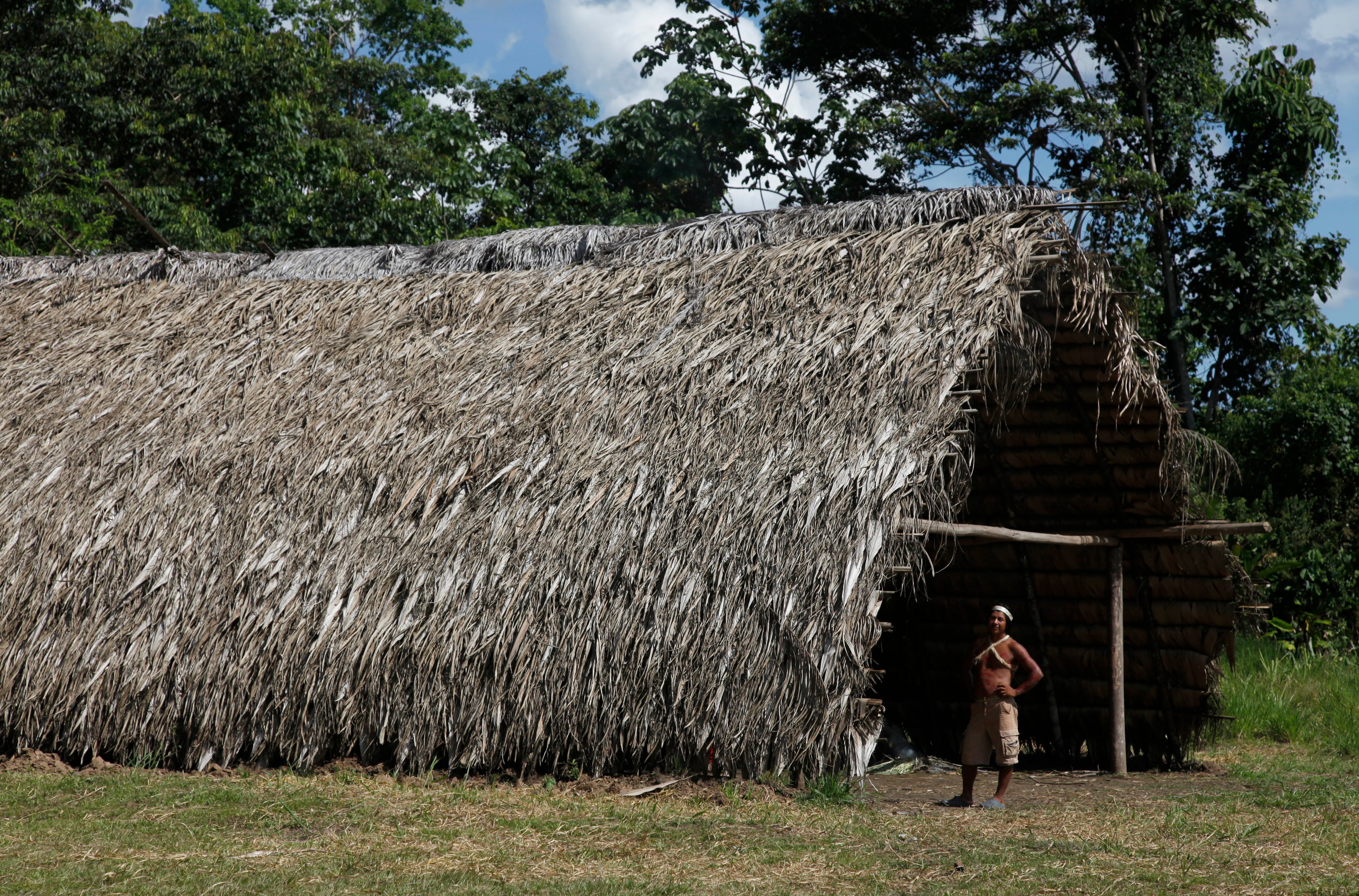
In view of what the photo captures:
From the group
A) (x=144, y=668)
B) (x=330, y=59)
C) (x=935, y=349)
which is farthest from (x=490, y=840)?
(x=330, y=59)

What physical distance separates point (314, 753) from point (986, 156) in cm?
1352

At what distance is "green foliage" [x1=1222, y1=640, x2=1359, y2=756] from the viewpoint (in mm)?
7980

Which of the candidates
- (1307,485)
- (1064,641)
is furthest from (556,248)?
(1307,485)

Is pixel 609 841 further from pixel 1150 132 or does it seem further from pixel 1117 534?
pixel 1150 132

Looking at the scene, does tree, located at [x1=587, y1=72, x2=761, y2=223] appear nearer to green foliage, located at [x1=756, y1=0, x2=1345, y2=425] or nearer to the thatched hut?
green foliage, located at [x1=756, y1=0, x2=1345, y2=425]

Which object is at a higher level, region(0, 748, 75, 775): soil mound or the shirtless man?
the shirtless man

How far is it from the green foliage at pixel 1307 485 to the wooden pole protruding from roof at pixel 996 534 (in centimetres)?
596

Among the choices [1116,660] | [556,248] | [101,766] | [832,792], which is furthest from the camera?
[556,248]

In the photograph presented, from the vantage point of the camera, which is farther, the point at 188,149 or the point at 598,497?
the point at 188,149

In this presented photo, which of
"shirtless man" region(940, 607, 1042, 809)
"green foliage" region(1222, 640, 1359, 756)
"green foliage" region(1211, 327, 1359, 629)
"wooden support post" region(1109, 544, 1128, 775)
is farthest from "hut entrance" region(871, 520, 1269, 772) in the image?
"green foliage" region(1211, 327, 1359, 629)

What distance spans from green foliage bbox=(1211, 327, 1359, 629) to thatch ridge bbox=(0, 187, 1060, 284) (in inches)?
285

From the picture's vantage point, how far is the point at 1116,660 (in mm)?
6945

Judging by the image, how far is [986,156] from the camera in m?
16.3

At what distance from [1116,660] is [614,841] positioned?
3.73 m
